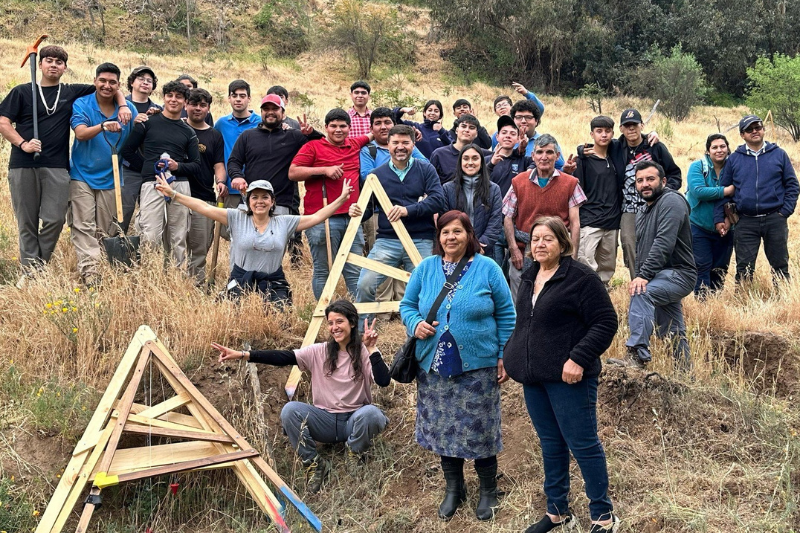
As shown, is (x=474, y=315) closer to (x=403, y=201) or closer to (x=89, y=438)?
(x=403, y=201)

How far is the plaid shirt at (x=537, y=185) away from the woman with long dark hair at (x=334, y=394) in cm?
196

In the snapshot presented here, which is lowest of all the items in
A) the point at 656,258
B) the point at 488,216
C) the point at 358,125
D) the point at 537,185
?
the point at 656,258

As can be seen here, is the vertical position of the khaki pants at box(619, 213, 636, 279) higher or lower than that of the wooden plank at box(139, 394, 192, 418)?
higher

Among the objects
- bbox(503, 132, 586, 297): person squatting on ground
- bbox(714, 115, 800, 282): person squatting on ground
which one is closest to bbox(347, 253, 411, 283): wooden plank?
bbox(503, 132, 586, 297): person squatting on ground

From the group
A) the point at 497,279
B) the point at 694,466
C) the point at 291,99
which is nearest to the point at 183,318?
the point at 497,279

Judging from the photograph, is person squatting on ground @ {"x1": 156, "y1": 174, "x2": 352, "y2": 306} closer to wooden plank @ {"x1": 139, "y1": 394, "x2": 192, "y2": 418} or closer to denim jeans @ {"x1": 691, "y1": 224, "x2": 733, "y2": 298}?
wooden plank @ {"x1": 139, "y1": 394, "x2": 192, "y2": 418}

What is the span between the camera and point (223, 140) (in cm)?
803

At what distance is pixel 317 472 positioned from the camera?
19.5 feet

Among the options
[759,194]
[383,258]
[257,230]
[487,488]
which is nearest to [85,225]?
[257,230]

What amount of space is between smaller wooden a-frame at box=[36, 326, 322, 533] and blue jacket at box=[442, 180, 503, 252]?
269 cm

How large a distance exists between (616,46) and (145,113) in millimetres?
32671

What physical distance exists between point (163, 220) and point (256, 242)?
4.98 feet

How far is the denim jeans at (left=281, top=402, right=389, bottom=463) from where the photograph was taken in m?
5.73

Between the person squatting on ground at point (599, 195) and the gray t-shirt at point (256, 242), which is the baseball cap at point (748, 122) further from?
the gray t-shirt at point (256, 242)
